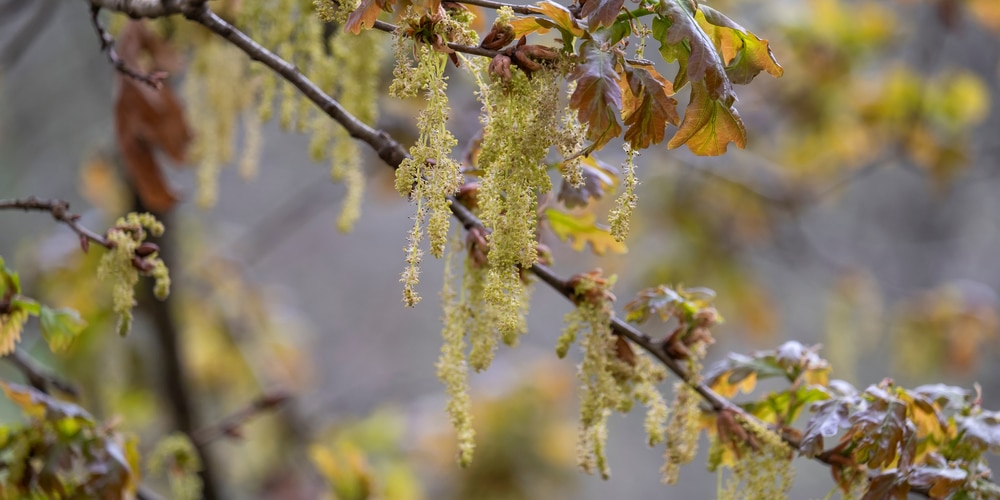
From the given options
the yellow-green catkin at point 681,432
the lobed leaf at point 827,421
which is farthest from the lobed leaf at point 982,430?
the yellow-green catkin at point 681,432

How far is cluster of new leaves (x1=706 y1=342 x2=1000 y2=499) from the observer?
0.89 m

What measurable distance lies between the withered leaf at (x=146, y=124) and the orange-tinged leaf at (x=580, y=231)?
0.62 meters

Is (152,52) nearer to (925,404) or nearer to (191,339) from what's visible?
(925,404)

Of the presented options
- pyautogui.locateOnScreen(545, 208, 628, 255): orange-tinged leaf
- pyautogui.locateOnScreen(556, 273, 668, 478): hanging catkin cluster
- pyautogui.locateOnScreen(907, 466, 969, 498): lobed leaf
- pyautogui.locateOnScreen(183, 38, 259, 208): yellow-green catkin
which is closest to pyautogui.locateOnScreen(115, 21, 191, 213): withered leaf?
pyautogui.locateOnScreen(183, 38, 259, 208): yellow-green catkin

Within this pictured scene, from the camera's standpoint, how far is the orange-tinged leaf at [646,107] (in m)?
0.72

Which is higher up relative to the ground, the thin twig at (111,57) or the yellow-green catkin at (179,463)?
the thin twig at (111,57)

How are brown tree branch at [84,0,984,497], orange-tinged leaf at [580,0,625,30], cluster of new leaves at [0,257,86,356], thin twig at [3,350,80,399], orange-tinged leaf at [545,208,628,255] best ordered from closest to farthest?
1. orange-tinged leaf at [580,0,625,30]
2. brown tree branch at [84,0,984,497]
3. cluster of new leaves at [0,257,86,356]
4. orange-tinged leaf at [545,208,628,255]
5. thin twig at [3,350,80,399]

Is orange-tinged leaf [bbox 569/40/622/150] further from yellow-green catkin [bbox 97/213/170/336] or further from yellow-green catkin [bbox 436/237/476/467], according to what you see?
yellow-green catkin [bbox 97/213/170/336]

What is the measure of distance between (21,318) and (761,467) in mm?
775

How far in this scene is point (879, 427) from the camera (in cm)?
88

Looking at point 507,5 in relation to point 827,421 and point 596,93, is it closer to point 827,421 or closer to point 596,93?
point 596,93

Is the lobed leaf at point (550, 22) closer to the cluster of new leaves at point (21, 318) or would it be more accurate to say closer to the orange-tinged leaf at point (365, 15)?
the orange-tinged leaf at point (365, 15)

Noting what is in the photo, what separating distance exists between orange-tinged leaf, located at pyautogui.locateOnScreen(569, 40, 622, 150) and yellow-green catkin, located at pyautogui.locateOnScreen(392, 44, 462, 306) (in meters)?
0.11

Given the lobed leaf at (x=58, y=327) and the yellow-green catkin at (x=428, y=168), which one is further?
the lobed leaf at (x=58, y=327)
